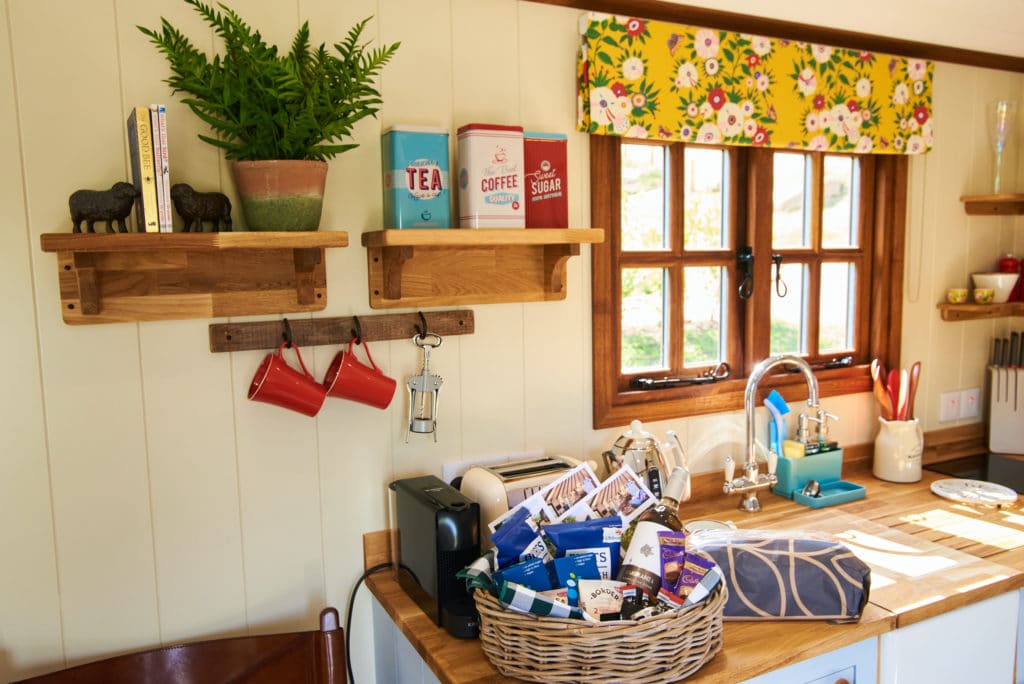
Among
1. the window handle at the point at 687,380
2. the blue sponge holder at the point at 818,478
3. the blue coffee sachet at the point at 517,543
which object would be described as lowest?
the blue sponge holder at the point at 818,478

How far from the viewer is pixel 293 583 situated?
1.81 m

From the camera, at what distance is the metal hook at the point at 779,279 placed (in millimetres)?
2381

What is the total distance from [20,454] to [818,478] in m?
2.04

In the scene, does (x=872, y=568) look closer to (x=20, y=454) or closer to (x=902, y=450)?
(x=902, y=450)

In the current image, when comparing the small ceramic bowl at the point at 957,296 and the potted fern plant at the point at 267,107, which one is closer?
the potted fern plant at the point at 267,107

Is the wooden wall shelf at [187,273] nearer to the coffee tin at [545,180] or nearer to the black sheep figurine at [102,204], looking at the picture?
the black sheep figurine at [102,204]

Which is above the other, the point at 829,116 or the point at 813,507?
the point at 829,116

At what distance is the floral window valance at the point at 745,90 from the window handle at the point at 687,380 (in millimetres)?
652

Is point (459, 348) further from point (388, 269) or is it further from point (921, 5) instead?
point (921, 5)

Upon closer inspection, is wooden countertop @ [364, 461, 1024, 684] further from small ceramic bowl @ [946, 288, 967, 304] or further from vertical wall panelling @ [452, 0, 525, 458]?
small ceramic bowl @ [946, 288, 967, 304]

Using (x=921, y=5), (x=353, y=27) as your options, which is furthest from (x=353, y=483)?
(x=921, y=5)

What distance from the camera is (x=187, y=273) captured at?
163 centimetres

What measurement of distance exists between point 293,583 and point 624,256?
A: 117cm

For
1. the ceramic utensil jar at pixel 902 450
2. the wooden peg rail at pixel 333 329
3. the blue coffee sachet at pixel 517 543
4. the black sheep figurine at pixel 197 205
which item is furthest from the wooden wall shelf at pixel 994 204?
the black sheep figurine at pixel 197 205
